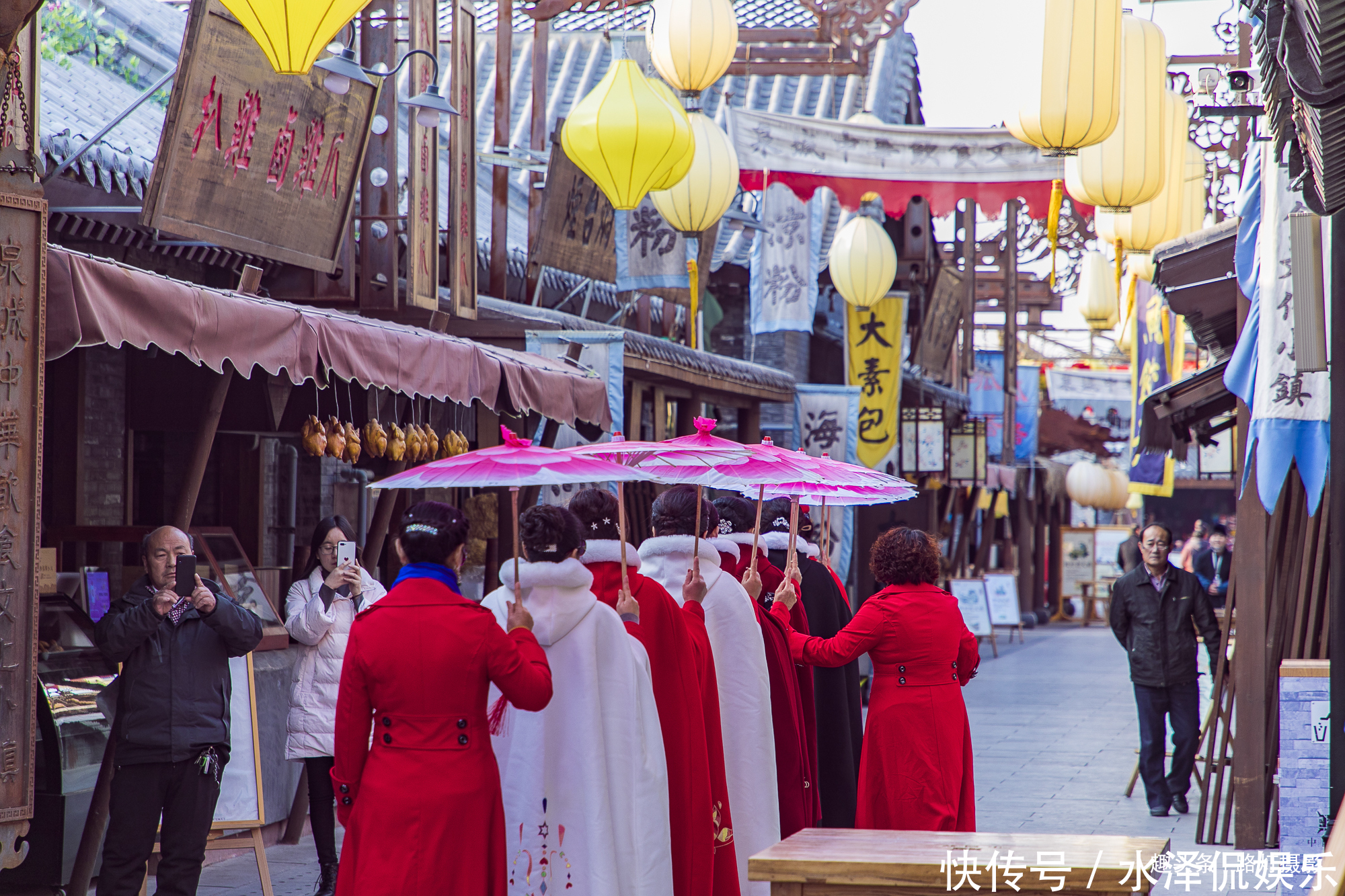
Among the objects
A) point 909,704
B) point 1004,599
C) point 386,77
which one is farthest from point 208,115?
point 1004,599

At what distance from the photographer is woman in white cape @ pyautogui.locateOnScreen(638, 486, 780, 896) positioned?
645cm

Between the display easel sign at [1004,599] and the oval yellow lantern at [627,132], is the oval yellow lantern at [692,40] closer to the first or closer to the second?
the oval yellow lantern at [627,132]

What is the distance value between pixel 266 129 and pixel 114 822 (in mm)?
4129

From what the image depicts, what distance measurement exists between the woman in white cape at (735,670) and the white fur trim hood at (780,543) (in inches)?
53.0

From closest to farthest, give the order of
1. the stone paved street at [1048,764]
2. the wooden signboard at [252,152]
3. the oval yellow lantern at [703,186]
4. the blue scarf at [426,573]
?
the blue scarf at [426,573], the wooden signboard at [252,152], the stone paved street at [1048,764], the oval yellow lantern at [703,186]

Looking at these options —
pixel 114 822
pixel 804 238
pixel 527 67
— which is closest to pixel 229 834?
pixel 114 822

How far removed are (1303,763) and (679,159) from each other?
5.56 m

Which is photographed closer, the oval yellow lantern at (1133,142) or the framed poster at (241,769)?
the framed poster at (241,769)

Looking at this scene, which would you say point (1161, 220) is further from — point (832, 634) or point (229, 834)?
point (229, 834)

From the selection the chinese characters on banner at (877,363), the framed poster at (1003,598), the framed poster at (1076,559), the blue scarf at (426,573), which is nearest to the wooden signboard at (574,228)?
the chinese characters on banner at (877,363)

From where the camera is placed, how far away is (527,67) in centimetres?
2155

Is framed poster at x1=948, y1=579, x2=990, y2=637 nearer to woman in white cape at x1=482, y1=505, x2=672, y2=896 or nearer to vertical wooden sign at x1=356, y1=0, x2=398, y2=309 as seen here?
vertical wooden sign at x1=356, y1=0, x2=398, y2=309

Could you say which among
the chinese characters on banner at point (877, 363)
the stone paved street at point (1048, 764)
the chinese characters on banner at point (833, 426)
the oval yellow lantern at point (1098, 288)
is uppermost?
the oval yellow lantern at point (1098, 288)

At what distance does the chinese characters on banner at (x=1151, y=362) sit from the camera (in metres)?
15.8
